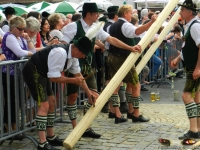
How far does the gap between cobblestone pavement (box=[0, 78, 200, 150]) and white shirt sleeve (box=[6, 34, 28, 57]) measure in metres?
1.28

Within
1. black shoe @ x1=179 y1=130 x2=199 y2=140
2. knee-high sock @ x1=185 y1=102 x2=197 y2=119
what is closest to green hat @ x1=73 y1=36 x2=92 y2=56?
knee-high sock @ x1=185 y1=102 x2=197 y2=119

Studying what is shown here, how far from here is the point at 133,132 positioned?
768 centimetres

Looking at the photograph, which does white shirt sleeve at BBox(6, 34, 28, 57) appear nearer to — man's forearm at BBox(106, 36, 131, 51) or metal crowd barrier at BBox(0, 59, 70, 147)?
metal crowd barrier at BBox(0, 59, 70, 147)

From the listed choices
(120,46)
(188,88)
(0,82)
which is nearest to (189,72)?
(188,88)

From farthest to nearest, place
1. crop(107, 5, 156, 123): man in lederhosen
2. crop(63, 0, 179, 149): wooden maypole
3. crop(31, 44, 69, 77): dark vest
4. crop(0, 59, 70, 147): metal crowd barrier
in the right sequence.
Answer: crop(107, 5, 156, 123): man in lederhosen < crop(0, 59, 70, 147): metal crowd barrier < crop(63, 0, 179, 149): wooden maypole < crop(31, 44, 69, 77): dark vest

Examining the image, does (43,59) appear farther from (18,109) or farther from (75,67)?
(18,109)

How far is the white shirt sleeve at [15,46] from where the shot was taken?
7.29 meters

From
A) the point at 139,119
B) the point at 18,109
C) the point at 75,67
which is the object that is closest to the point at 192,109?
the point at 139,119

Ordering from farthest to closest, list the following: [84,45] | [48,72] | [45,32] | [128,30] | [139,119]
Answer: [45,32] < [139,119] < [128,30] < [48,72] < [84,45]

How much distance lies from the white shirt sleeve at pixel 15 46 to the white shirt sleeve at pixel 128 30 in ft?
6.19

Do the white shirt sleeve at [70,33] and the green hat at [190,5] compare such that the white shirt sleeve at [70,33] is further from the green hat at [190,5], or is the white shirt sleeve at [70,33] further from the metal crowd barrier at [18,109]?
the green hat at [190,5]

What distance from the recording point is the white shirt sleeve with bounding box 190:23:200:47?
6828 mm

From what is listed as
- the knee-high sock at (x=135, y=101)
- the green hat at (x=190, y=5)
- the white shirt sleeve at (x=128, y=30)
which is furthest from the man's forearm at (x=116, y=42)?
the green hat at (x=190, y=5)

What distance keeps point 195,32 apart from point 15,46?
8.64 feet
